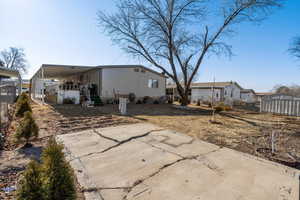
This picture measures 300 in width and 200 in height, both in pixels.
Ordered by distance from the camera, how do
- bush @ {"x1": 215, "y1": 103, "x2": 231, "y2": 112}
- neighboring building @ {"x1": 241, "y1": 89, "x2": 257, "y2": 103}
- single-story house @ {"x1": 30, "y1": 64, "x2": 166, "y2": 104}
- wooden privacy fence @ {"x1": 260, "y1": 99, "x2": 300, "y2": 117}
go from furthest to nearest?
neighboring building @ {"x1": 241, "y1": 89, "x2": 257, "y2": 103}, single-story house @ {"x1": 30, "y1": 64, "x2": 166, "y2": 104}, bush @ {"x1": 215, "y1": 103, "x2": 231, "y2": 112}, wooden privacy fence @ {"x1": 260, "y1": 99, "x2": 300, "y2": 117}

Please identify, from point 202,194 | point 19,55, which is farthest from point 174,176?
point 19,55

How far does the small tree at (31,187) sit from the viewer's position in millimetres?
1527

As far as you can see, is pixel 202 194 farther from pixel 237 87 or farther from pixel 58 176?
pixel 237 87

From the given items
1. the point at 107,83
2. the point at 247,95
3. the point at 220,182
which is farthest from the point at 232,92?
the point at 220,182

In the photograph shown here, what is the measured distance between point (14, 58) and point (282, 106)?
178ft

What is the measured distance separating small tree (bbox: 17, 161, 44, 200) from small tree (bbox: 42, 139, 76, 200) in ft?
0.21

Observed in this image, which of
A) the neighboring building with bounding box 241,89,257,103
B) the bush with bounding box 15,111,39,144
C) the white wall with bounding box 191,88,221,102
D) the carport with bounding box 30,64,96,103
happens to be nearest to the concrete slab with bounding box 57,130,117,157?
the bush with bounding box 15,111,39,144

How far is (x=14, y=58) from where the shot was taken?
132ft

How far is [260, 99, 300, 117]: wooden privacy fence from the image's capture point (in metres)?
9.46

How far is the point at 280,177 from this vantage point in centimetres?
268

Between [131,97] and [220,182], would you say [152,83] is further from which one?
[220,182]

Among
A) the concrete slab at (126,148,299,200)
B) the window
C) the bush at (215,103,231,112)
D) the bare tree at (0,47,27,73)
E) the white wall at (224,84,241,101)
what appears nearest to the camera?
the concrete slab at (126,148,299,200)

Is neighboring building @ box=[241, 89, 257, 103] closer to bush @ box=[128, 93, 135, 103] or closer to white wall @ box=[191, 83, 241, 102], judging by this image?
white wall @ box=[191, 83, 241, 102]

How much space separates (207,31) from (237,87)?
18132 mm
